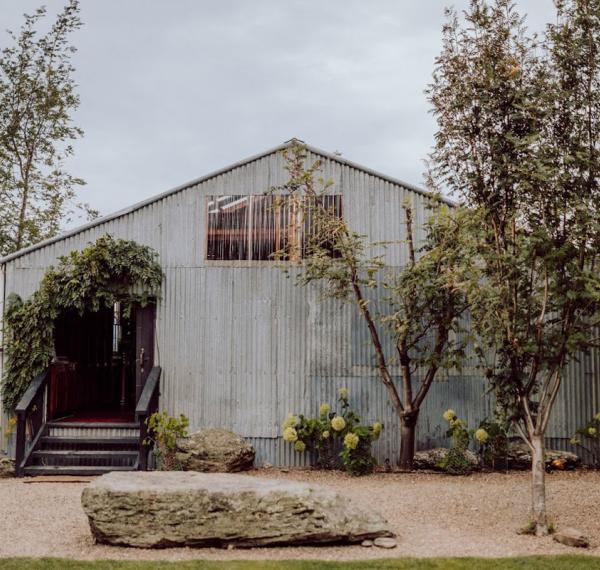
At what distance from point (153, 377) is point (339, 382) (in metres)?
3.04

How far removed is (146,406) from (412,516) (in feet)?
15.7

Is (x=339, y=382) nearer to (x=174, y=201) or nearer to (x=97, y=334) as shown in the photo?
(x=174, y=201)

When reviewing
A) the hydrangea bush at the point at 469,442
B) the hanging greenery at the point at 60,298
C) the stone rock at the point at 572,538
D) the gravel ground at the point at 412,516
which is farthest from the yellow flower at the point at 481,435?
the hanging greenery at the point at 60,298

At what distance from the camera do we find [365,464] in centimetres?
1155

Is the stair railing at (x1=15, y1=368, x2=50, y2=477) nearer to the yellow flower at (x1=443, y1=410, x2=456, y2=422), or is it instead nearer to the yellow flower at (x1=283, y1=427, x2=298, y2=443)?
the yellow flower at (x1=283, y1=427, x2=298, y2=443)

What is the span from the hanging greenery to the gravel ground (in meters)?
→ 1.99

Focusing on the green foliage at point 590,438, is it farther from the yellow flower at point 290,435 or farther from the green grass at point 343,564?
the green grass at point 343,564

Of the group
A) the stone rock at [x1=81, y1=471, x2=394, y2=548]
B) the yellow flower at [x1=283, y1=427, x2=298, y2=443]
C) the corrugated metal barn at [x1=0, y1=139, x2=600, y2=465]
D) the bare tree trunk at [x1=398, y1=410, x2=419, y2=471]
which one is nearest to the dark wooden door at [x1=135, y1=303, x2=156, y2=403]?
the corrugated metal barn at [x1=0, y1=139, x2=600, y2=465]

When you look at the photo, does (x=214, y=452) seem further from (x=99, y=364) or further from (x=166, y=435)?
(x=99, y=364)

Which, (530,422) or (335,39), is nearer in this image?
(530,422)

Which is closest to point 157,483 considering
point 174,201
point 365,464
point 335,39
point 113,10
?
point 365,464

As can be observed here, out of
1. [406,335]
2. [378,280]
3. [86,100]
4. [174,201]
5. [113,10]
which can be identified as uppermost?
[86,100]

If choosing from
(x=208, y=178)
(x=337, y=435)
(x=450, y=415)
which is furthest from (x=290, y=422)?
(x=208, y=178)

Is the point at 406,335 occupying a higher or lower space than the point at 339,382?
higher
